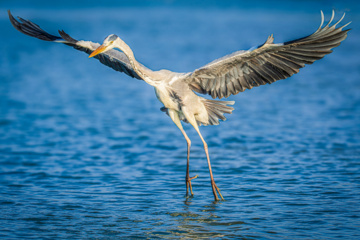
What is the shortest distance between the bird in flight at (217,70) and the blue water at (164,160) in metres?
0.92

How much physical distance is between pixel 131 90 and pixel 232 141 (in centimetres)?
819

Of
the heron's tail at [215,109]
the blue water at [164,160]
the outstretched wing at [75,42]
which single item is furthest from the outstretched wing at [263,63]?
the blue water at [164,160]

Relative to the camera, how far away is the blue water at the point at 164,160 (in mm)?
7797

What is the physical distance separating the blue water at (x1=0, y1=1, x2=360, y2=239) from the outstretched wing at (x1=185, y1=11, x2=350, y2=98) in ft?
5.88

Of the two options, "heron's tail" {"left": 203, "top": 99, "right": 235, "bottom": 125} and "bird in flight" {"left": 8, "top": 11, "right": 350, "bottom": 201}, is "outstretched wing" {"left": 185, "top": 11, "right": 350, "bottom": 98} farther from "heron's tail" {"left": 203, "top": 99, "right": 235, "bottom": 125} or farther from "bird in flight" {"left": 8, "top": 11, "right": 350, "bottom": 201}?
"heron's tail" {"left": 203, "top": 99, "right": 235, "bottom": 125}

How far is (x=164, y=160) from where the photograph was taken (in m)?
11.5

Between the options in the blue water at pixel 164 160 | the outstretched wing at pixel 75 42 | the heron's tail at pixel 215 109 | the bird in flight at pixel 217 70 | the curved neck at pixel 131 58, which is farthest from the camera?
the heron's tail at pixel 215 109

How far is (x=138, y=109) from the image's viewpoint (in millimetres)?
17297

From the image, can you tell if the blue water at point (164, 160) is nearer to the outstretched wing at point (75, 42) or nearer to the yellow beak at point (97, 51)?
the outstretched wing at point (75, 42)

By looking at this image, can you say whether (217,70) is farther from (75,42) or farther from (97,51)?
(75,42)

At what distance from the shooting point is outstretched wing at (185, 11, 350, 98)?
7.87 m

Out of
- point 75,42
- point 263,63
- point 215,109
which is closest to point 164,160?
point 215,109

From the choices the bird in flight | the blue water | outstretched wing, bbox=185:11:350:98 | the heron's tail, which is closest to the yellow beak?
the bird in flight

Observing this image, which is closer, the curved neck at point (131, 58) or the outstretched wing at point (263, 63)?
the outstretched wing at point (263, 63)
